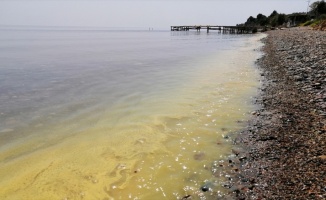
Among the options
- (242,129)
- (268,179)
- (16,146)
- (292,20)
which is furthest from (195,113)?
(292,20)

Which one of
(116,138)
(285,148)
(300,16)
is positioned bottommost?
(116,138)

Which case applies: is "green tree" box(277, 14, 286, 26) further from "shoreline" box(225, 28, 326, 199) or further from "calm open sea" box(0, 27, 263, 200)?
"shoreline" box(225, 28, 326, 199)

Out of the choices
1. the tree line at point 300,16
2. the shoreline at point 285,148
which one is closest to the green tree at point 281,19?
the tree line at point 300,16

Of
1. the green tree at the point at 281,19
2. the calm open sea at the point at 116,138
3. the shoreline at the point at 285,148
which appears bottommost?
the calm open sea at the point at 116,138

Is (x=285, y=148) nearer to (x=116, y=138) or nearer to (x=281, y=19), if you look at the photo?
(x=116, y=138)

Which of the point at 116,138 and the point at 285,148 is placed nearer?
the point at 285,148

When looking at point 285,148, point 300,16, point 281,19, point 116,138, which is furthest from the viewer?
point 281,19

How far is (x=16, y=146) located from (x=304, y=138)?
8.16 m

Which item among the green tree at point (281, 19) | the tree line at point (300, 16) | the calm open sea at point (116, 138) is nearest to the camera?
the calm open sea at point (116, 138)

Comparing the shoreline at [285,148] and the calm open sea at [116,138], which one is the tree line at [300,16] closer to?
the calm open sea at [116,138]

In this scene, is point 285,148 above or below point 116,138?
above

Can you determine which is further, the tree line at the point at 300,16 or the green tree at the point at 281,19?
the green tree at the point at 281,19

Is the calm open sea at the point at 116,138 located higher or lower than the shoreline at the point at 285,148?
lower

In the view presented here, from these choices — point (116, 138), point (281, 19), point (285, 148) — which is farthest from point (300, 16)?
point (116, 138)
